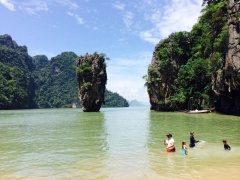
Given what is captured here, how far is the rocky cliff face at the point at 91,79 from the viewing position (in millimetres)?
67938

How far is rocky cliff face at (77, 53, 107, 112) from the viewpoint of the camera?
223ft

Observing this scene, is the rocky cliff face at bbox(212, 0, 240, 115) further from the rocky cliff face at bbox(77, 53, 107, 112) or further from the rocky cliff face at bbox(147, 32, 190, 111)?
the rocky cliff face at bbox(77, 53, 107, 112)

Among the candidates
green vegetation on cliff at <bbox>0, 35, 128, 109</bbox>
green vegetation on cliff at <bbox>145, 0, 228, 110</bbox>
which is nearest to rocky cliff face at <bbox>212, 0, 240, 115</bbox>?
green vegetation on cliff at <bbox>145, 0, 228, 110</bbox>

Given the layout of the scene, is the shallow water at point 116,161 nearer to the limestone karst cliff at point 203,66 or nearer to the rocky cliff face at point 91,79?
the limestone karst cliff at point 203,66

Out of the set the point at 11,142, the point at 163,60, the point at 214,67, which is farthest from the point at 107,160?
the point at 163,60

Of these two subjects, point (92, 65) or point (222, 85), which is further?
point (92, 65)

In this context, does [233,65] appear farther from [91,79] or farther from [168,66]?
[91,79]

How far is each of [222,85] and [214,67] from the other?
13.7 feet

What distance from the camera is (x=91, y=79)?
68.7 m

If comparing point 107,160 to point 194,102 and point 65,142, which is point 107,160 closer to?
point 65,142

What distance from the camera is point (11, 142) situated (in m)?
18.3

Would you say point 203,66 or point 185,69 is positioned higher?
point 185,69

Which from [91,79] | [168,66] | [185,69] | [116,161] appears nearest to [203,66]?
[185,69]

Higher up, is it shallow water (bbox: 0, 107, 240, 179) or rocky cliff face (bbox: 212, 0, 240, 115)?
rocky cliff face (bbox: 212, 0, 240, 115)
